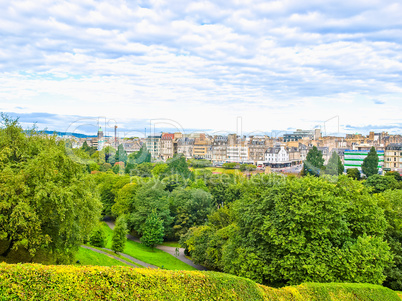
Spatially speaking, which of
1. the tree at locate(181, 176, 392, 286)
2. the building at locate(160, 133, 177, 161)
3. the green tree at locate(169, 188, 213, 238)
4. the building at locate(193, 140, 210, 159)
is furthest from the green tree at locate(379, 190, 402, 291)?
the building at locate(160, 133, 177, 161)

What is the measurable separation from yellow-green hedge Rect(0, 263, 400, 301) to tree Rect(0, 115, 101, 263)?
5.28 m

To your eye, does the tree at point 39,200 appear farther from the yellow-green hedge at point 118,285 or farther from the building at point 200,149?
the building at point 200,149

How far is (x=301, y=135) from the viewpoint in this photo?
269 ft

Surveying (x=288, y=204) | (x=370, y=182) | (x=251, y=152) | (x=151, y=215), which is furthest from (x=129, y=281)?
(x=251, y=152)

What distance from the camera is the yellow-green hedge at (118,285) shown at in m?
8.46

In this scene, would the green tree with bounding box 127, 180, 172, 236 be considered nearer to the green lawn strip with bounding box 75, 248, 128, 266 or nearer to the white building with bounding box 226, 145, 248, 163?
the green lawn strip with bounding box 75, 248, 128, 266

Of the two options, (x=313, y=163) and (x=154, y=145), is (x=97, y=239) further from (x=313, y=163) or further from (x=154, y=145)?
(x=154, y=145)

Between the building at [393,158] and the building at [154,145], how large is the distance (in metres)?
55.1

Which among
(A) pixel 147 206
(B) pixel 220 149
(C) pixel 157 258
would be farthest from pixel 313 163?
(C) pixel 157 258

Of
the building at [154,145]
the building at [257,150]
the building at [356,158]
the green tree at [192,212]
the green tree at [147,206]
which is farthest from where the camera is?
the building at [154,145]

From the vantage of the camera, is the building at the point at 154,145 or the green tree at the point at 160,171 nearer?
the green tree at the point at 160,171

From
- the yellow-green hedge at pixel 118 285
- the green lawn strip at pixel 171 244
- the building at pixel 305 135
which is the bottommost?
the green lawn strip at pixel 171 244

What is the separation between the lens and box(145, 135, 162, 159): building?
259 feet

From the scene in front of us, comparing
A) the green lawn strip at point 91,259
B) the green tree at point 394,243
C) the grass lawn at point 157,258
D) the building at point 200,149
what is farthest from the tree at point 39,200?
the building at point 200,149
